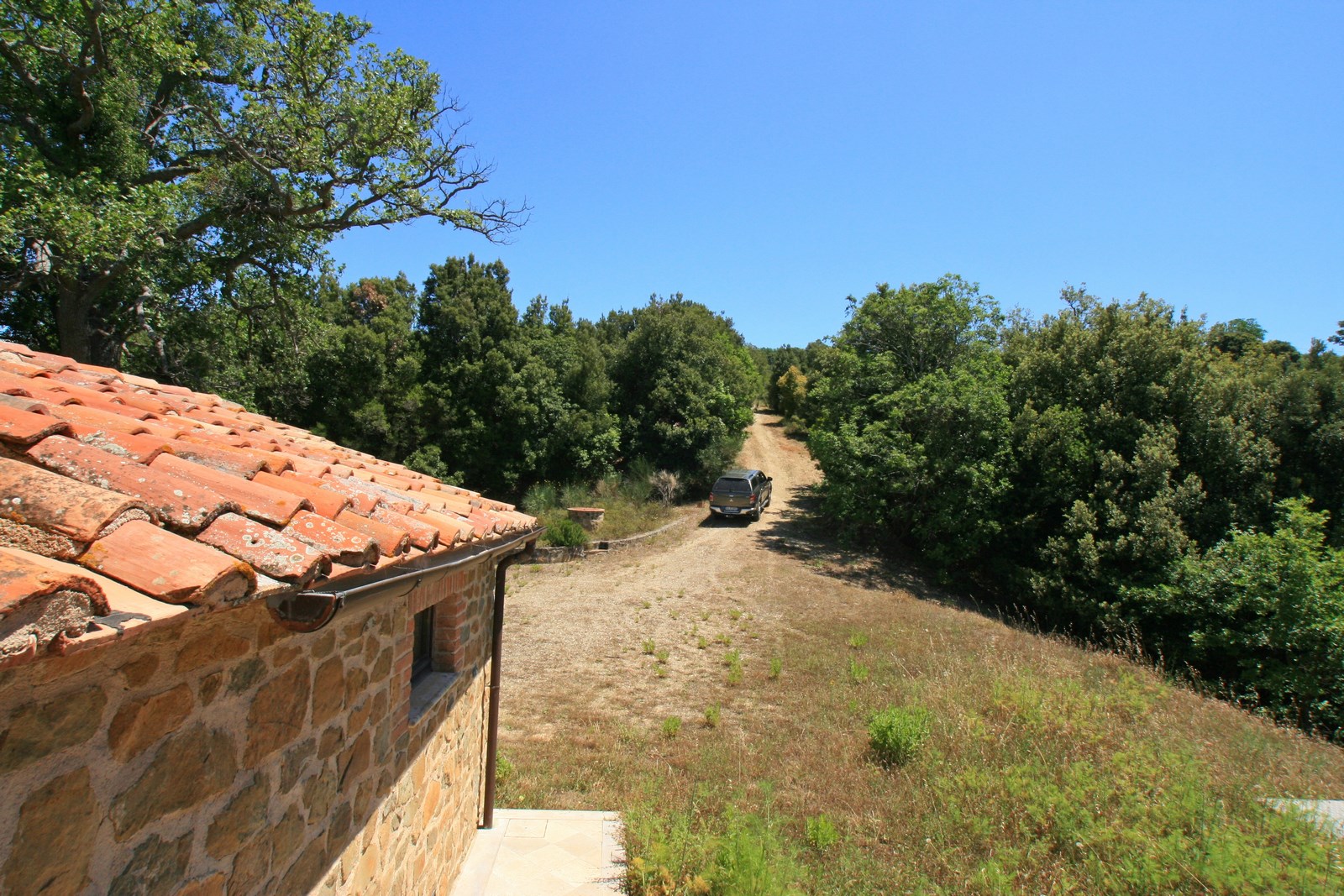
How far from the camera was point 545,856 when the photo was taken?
221 inches

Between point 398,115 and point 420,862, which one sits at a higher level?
point 398,115

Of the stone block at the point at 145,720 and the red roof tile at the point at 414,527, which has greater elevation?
the red roof tile at the point at 414,527

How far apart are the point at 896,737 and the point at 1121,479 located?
13.6 m

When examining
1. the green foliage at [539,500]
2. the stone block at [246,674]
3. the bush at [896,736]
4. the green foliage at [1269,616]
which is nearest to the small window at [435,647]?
the stone block at [246,674]

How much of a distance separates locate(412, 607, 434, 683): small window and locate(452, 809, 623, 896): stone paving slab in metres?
1.96

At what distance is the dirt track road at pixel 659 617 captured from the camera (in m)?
9.71

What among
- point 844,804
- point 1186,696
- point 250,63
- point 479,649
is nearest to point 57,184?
point 250,63

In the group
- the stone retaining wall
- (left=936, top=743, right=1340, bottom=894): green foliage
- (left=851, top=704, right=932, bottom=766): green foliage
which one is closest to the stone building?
(left=936, top=743, right=1340, bottom=894): green foliage

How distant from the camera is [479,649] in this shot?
214 inches

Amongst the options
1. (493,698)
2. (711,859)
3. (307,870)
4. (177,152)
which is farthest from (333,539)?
(177,152)

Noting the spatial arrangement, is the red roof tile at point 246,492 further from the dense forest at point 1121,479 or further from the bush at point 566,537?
the bush at point 566,537

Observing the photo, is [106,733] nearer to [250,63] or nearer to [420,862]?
[420,862]

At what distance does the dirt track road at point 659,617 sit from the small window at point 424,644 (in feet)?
13.9

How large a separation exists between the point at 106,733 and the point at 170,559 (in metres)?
0.48
